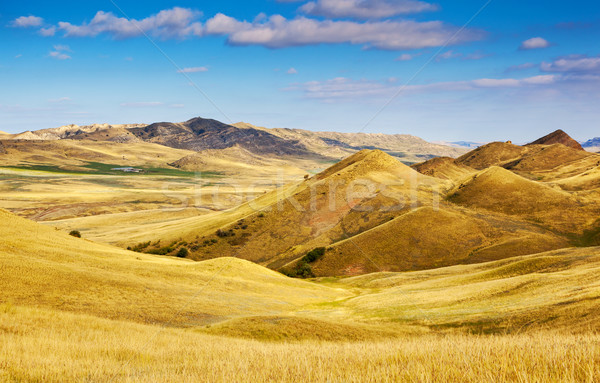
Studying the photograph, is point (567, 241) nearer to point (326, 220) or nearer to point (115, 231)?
point (326, 220)

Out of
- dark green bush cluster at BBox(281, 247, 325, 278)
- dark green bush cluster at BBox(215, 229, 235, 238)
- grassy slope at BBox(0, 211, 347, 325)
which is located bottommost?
dark green bush cluster at BBox(281, 247, 325, 278)

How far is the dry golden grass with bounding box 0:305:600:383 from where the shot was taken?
635cm

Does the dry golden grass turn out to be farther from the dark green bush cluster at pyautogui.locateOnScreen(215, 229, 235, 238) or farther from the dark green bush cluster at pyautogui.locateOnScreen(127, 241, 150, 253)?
the dark green bush cluster at pyautogui.locateOnScreen(127, 241, 150, 253)

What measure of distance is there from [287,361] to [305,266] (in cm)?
6593

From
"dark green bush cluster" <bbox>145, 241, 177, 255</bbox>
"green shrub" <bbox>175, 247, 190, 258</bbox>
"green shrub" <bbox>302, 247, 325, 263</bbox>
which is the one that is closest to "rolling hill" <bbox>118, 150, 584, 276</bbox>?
"dark green bush cluster" <bbox>145, 241, 177, 255</bbox>

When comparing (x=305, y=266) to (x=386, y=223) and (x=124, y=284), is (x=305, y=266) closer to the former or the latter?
(x=386, y=223)

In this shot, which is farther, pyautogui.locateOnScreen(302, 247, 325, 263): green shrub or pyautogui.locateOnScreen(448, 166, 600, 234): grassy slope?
pyautogui.locateOnScreen(448, 166, 600, 234): grassy slope

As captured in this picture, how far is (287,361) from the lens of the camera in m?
8.66

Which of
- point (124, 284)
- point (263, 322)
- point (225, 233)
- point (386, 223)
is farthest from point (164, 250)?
point (263, 322)

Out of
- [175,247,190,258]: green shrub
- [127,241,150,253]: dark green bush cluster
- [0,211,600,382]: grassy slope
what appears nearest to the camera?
[0,211,600,382]: grassy slope

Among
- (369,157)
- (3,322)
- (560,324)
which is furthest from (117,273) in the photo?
(369,157)

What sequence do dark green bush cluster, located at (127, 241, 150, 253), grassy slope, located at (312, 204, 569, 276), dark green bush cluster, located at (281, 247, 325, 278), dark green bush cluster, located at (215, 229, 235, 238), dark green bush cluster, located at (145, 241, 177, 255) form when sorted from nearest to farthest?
dark green bush cluster, located at (281, 247, 325, 278)
grassy slope, located at (312, 204, 569, 276)
dark green bush cluster, located at (145, 241, 177, 255)
dark green bush cluster, located at (127, 241, 150, 253)
dark green bush cluster, located at (215, 229, 235, 238)

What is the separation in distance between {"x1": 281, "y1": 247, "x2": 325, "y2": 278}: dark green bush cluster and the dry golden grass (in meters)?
56.9

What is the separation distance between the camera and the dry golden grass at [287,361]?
635 cm
